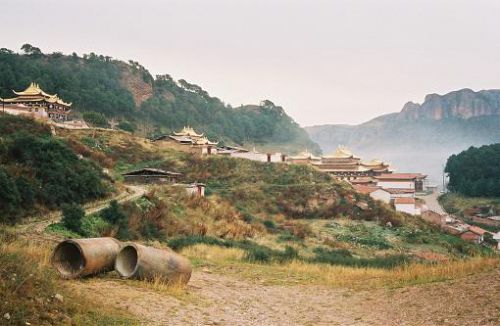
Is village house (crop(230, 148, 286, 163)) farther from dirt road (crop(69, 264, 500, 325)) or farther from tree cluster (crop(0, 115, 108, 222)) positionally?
dirt road (crop(69, 264, 500, 325))

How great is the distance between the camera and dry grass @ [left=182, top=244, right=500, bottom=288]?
1366 centimetres

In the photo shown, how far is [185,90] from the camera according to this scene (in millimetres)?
145000

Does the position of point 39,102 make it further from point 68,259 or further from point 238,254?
point 68,259

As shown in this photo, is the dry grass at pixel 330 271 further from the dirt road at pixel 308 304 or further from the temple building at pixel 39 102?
the temple building at pixel 39 102

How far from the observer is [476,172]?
86.2 m

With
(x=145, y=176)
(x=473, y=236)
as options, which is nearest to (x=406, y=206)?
(x=473, y=236)

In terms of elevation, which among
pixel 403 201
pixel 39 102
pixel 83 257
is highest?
pixel 39 102

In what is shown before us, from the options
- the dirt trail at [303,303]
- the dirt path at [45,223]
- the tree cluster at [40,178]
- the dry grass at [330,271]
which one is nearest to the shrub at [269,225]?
the dirt path at [45,223]

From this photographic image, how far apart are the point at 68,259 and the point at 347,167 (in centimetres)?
7580

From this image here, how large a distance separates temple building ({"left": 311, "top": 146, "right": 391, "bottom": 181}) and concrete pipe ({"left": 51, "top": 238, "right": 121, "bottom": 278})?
70.9 m

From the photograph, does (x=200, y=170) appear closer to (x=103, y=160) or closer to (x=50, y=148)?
(x=103, y=160)

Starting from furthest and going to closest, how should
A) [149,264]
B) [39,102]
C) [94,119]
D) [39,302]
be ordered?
[94,119]
[39,102]
[149,264]
[39,302]

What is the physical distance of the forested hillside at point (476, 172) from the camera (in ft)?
262

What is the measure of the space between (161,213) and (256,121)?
11591cm
